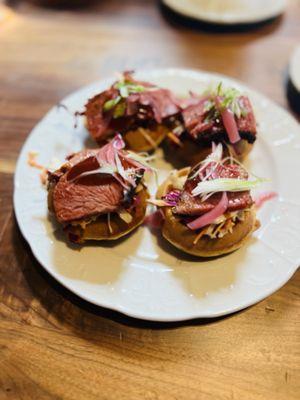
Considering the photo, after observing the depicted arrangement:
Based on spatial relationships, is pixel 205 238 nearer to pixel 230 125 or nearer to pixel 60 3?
pixel 230 125

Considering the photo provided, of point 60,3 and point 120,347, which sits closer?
point 120,347

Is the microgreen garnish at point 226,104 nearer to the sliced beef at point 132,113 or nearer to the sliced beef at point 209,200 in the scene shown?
the sliced beef at point 132,113

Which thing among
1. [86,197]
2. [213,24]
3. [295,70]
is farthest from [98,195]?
[213,24]

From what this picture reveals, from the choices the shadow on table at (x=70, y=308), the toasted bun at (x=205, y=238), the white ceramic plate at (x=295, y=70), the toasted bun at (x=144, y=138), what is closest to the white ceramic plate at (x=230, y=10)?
the white ceramic plate at (x=295, y=70)

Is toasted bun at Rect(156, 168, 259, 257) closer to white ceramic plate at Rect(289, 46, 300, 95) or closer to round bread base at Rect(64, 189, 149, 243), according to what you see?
round bread base at Rect(64, 189, 149, 243)

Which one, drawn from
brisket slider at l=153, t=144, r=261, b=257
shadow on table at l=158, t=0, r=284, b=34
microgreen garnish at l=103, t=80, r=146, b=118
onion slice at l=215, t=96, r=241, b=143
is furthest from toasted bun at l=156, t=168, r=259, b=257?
shadow on table at l=158, t=0, r=284, b=34
